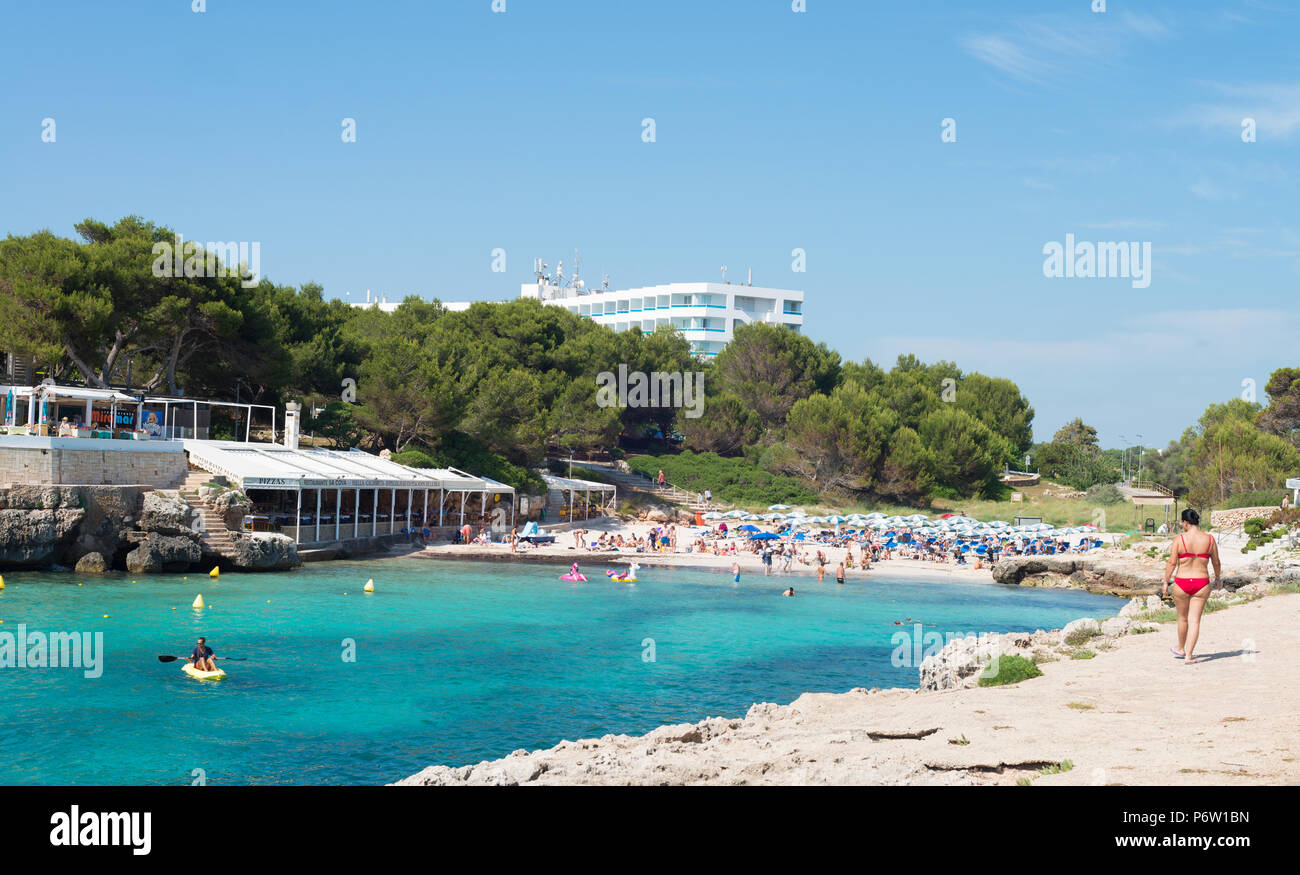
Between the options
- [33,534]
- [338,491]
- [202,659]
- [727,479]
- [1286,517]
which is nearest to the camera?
[202,659]

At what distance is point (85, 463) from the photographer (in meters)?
26.7

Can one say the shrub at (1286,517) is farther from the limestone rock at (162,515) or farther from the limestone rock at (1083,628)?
the limestone rock at (162,515)

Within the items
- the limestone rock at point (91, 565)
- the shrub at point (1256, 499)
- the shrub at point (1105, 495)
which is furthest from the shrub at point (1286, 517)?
the limestone rock at point (91, 565)

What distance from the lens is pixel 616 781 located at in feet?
24.5

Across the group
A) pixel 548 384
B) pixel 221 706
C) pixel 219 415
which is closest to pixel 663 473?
pixel 548 384

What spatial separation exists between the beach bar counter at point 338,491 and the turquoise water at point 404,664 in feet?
8.98

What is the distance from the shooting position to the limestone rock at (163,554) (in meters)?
26.2

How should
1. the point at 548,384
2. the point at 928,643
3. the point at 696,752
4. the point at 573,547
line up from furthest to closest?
the point at 548,384 < the point at 573,547 < the point at 928,643 < the point at 696,752

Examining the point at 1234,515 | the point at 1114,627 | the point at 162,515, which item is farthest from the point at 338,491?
the point at 1234,515

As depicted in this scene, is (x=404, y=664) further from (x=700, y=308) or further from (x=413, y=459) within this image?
(x=700, y=308)

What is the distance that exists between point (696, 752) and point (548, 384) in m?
48.5

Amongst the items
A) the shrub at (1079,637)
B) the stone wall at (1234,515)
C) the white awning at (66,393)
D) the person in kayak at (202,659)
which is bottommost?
the person in kayak at (202,659)

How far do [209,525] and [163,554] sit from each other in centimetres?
176
